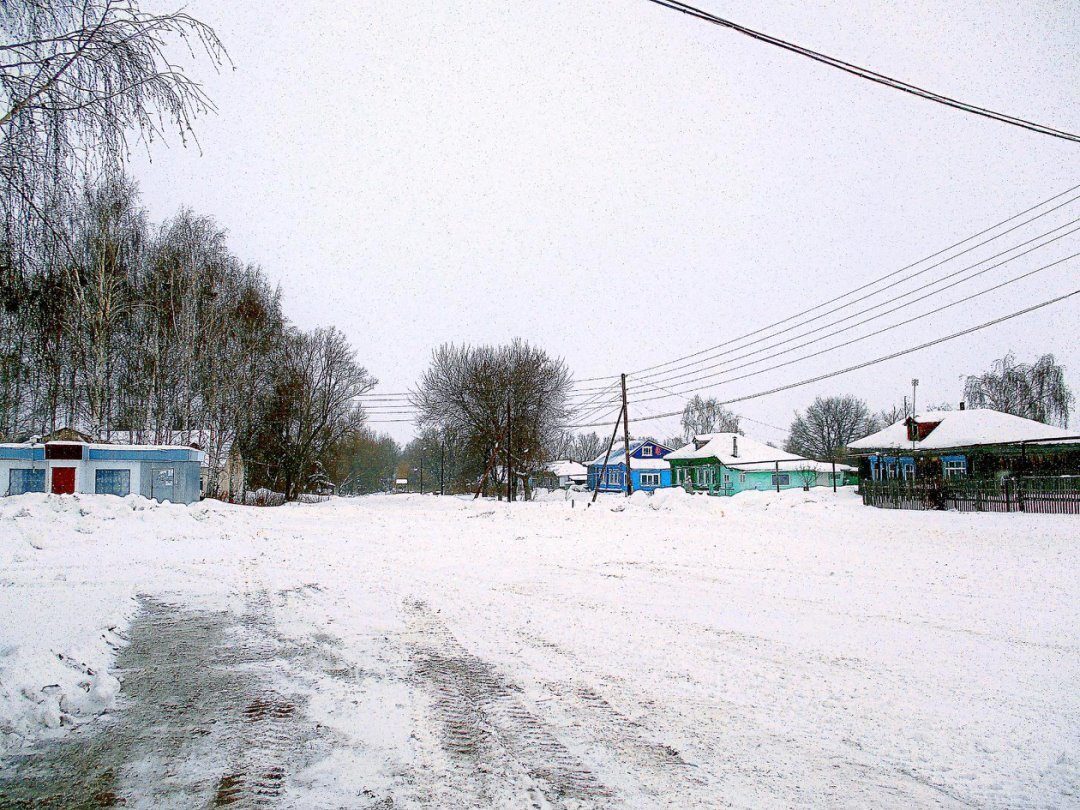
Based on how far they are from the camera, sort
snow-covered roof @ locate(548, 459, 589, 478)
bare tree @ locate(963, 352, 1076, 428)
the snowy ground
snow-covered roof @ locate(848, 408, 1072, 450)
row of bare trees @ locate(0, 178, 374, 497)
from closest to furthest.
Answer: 1. the snowy ground
2. row of bare trees @ locate(0, 178, 374, 497)
3. snow-covered roof @ locate(848, 408, 1072, 450)
4. bare tree @ locate(963, 352, 1076, 428)
5. snow-covered roof @ locate(548, 459, 589, 478)

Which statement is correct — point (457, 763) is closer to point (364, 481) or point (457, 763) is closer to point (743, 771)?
point (743, 771)

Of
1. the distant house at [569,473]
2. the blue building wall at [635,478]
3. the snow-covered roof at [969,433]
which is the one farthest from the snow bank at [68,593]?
the distant house at [569,473]

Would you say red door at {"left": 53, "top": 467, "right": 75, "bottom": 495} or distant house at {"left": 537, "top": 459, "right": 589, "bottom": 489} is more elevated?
red door at {"left": 53, "top": 467, "right": 75, "bottom": 495}

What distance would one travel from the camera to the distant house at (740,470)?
5784 cm

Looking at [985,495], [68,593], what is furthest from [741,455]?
[68,593]

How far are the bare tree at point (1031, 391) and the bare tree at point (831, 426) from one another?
18.0m

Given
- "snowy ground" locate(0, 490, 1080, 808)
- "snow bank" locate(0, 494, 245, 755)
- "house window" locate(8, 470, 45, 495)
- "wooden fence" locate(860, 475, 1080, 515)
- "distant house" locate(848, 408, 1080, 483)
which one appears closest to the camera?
"snowy ground" locate(0, 490, 1080, 808)

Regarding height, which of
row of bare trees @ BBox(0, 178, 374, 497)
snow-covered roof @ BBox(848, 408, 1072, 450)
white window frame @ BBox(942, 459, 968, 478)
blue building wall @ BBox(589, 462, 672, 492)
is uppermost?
row of bare trees @ BBox(0, 178, 374, 497)

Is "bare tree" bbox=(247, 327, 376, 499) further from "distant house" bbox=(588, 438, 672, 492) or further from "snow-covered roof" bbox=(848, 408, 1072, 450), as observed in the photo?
"snow-covered roof" bbox=(848, 408, 1072, 450)

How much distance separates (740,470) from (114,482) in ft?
155

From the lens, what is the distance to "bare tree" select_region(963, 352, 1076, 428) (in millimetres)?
55844

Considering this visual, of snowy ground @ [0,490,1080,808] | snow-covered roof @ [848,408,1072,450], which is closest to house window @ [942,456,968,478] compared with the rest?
snow-covered roof @ [848,408,1072,450]

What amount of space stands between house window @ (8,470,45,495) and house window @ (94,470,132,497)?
1.95 metres

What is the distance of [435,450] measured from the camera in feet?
219
